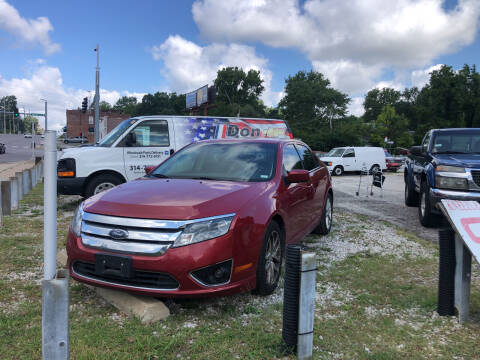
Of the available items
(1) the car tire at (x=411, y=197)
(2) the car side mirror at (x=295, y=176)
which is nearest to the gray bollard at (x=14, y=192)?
(2) the car side mirror at (x=295, y=176)

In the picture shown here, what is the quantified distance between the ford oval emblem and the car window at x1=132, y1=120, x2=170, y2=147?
580cm

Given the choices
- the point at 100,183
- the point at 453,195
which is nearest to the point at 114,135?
the point at 100,183

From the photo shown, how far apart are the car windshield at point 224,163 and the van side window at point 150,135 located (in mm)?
4020

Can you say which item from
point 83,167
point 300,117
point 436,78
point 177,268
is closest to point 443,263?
point 177,268

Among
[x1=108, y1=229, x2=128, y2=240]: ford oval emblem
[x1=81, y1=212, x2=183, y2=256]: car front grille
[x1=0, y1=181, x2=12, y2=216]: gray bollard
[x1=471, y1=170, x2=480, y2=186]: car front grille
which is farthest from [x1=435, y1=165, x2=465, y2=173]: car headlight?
[x1=0, y1=181, x2=12, y2=216]: gray bollard

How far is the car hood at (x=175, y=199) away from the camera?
3.18 meters

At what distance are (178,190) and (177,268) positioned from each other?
85 cm

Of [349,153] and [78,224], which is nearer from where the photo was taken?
[78,224]

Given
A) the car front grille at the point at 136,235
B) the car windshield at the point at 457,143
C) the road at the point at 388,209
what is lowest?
the road at the point at 388,209

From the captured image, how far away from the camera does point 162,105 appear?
101750mm

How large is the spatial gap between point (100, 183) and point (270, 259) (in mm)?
5574

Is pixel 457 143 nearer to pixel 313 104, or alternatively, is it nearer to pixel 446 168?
pixel 446 168

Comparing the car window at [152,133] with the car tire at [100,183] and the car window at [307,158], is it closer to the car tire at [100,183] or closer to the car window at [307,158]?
the car tire at [100,183]

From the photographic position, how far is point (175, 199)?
3.38m
